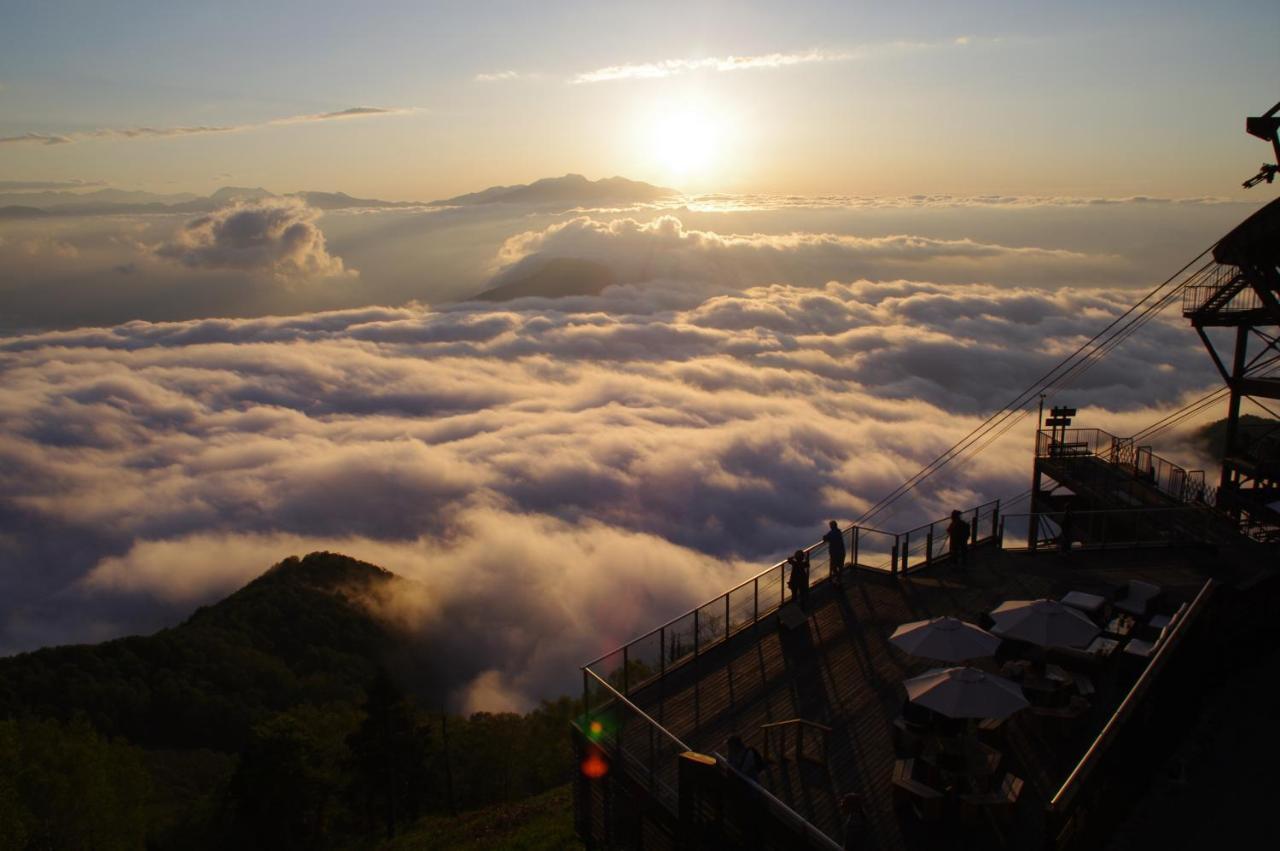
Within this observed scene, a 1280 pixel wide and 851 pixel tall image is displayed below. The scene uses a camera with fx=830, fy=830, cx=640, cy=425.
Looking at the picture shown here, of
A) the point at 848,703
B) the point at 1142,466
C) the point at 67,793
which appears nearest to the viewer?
the point at 848,703

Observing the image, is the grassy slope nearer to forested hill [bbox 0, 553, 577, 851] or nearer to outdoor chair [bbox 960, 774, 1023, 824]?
forested hill [bbox 0, 553, 577, 851]

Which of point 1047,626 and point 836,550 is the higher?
point 1047,626

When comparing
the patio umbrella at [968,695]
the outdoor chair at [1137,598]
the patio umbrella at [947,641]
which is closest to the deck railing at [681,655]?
the patio umbrella at [968,695]

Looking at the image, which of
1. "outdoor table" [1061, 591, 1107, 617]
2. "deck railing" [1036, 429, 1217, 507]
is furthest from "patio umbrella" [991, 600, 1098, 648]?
"deck railing" [1036, 429, 1217, 507]

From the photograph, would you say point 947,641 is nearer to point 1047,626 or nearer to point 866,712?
point 866,712

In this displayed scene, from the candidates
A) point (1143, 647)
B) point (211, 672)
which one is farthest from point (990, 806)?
point (211, 672)

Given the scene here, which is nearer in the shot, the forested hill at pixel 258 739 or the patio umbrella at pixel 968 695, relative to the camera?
the patio umbrella at pixel 968 695

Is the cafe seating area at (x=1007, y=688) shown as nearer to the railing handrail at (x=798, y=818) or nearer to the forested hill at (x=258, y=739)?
the railing handrail at (x=798, y=818)
